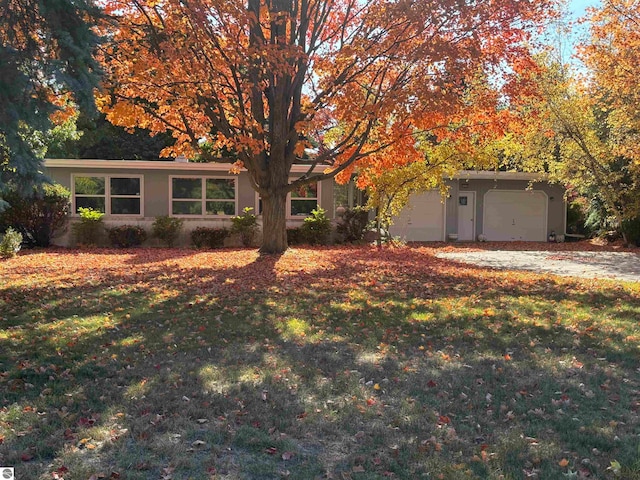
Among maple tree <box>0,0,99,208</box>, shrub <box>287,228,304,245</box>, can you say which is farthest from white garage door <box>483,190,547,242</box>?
maple tree <box>0,0,99,208</box>

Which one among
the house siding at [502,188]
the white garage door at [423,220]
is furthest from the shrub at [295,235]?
the house siding at [502,188]

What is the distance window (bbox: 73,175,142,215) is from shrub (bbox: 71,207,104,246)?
0.94 meters

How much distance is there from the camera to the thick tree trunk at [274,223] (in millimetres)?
12422

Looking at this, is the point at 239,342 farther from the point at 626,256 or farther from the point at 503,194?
the point at 503,194

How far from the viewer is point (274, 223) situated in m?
12.6

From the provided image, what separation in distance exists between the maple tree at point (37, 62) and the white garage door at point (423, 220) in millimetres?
15463

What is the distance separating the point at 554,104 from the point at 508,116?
201 inches

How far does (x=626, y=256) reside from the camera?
14.5 m

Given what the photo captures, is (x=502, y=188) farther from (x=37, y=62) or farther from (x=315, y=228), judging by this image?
(x=37, y=62)

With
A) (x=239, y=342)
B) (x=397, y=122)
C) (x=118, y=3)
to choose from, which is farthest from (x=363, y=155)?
(x=239, y=342)

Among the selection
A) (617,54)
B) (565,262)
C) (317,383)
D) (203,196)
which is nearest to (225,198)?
(203,196)

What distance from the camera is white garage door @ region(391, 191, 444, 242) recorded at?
65.0ft

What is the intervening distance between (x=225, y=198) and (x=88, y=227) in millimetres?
4367

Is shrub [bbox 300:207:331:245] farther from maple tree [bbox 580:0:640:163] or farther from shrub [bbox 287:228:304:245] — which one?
maple tree [bbox 580:0:640:163]
